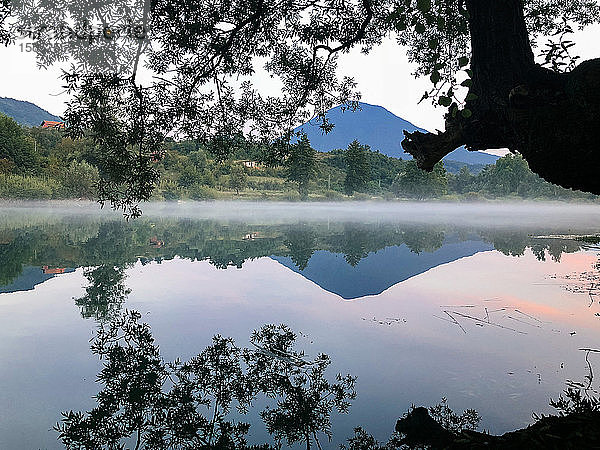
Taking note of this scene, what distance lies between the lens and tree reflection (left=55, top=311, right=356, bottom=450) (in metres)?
4.23

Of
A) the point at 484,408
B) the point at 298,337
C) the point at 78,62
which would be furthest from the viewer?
the point at 298,337

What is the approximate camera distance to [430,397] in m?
5.30

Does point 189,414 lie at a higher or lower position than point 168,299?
higher

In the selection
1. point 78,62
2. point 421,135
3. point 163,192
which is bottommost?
point 163,192

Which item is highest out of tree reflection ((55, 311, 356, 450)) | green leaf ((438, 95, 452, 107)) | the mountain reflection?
green leaf ((438, 95, 452, 107))

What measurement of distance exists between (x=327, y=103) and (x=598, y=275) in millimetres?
10177

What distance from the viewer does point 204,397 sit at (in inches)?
201

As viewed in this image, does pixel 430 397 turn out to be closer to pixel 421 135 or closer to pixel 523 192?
pixel 421 135

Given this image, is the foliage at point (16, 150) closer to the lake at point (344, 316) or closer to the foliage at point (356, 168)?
the foliage at point (356, 168)

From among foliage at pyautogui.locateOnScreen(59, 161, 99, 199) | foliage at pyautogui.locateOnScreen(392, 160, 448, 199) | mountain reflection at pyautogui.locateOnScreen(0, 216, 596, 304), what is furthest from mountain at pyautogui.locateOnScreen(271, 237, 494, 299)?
foliage at pyautogui.locateOnScreen(392, 160, 448, 199)

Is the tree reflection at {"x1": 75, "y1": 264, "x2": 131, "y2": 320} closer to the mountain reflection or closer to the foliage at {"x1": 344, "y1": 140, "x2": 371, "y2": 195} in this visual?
the mountain reflection

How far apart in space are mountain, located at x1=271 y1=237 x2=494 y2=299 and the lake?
0.08 m

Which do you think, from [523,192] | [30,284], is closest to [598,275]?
[30,284]

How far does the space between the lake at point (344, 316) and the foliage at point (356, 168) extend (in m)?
54.0
